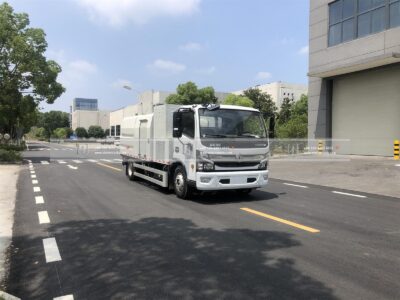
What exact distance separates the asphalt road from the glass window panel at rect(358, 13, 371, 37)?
753 inches

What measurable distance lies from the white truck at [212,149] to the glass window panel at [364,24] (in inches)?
770

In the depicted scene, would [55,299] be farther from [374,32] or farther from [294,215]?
[374,32]

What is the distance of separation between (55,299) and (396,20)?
25.7 meters

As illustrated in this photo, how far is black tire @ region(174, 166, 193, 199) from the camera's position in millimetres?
10242

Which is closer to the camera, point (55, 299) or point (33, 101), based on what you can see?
point (55, 299)

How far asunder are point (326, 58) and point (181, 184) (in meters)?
23.2

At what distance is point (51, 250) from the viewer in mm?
5977

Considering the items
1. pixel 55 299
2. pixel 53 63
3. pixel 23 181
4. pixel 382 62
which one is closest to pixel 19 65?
pixel 53 63

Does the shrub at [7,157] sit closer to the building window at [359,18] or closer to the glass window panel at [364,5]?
the building window at [359,18]

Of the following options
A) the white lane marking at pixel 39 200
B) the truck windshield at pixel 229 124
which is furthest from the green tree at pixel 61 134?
the truck windshield at pixel 229 124

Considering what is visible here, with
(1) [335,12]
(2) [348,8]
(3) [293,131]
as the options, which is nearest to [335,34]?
(1) [335,12]

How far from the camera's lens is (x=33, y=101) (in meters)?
27.2

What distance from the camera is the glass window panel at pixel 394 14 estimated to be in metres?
24.1

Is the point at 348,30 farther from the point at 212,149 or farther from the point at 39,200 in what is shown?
the point at 39,200
